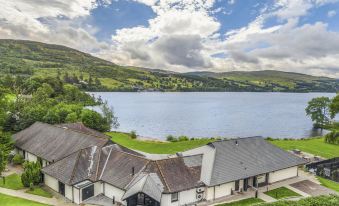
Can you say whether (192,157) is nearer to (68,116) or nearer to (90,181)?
(90,181)

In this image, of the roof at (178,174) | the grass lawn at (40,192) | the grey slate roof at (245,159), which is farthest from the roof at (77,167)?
the grey slate roof at (245,159)

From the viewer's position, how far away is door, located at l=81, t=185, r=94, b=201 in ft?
102

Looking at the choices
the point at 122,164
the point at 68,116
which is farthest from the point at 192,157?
the point at 68,116

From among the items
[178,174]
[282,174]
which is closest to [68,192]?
[178,174]

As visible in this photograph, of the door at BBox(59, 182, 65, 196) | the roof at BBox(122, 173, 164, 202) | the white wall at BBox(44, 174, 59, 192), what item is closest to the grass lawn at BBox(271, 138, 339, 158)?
the roof at BBox(122, 173, 164, 202)

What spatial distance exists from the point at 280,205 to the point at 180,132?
75.2 m

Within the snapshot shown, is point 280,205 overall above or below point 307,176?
above

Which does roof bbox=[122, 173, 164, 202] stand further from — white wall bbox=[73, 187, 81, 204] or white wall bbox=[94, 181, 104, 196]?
white wall bbox=[73, 187, 81, 204]

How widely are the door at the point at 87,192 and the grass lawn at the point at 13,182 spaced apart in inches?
339

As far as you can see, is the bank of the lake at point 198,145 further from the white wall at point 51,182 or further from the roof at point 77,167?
the white wall at point 51,182

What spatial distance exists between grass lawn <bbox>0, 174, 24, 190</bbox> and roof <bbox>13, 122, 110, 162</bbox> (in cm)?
395

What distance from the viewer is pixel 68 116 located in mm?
69312

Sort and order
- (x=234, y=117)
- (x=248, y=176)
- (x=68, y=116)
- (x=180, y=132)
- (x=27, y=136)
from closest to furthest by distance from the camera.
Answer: (x=248, y=176) < (x=27, y=136) < (x=68, y=116) < (x=180, y=132) < (x=234, y=117)

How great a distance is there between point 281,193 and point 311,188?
185 inches
